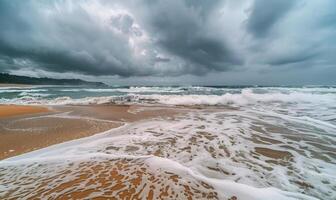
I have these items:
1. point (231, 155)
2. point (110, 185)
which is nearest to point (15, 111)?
point (110, 185)

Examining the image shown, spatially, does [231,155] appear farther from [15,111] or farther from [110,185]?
[15,111]

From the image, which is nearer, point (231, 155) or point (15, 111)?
point (231, 155)

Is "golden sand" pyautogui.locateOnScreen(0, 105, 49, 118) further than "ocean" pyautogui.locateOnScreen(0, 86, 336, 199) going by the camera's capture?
Yes

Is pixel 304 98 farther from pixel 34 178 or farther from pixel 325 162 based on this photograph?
pixel 34 178

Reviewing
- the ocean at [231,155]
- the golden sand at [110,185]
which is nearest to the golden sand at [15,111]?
the ocean at [231,155]

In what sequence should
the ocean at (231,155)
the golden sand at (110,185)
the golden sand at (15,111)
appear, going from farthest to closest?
the golden sand at (15,111) → the ocean at (231,155) → the golden sand at (110,185)

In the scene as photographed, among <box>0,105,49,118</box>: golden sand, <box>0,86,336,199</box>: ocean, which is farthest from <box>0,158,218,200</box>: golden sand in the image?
<box>0,105,49,118</box>: golden sand

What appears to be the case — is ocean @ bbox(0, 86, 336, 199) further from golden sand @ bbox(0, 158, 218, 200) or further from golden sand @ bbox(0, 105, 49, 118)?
golden sand @ bbox(0, 105, 49, 118)

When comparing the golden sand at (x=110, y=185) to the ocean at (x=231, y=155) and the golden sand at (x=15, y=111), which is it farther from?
the golden sand at (x=15, y=111)

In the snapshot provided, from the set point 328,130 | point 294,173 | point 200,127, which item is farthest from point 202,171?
point 328,130

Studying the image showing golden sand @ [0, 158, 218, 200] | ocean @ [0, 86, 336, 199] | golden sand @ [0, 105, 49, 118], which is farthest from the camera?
golden sand @ [0, 105, 49, 118]

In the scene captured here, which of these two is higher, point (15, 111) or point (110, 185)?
point (110, 185)

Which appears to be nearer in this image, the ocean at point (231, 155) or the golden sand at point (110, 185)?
the golden sand at point (110, 185)

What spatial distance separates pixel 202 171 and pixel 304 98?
19.0 metres
